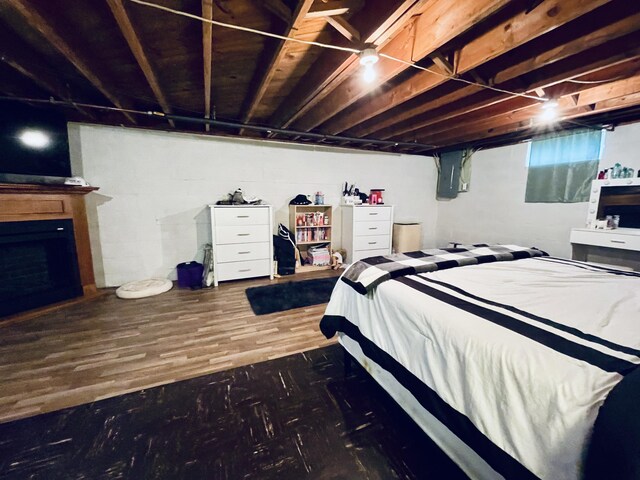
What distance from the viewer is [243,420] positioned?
1418 millimetres

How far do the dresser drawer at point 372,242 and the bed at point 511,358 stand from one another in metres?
2.69

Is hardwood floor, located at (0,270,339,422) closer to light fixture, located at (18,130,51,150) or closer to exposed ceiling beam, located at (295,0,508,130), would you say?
light fixture, located at (18,130,51,150)

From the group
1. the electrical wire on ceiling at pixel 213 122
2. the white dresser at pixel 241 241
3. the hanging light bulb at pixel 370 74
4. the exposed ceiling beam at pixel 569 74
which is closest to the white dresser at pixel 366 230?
the electrical wire on ceiling at pixel 213 122

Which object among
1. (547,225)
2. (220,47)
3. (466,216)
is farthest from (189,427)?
(466,216)

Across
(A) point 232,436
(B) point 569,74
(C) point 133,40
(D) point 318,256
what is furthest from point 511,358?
(D) point 318,256

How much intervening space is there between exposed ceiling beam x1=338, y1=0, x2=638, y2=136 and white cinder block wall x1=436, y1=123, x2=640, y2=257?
1.96m

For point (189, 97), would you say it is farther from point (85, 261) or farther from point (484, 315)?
point (484, 315)

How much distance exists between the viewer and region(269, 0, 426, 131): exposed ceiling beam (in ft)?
4.61

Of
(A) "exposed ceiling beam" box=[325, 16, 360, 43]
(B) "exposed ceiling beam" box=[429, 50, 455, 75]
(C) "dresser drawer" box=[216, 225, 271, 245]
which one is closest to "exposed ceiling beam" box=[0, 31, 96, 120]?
(C) "dresser drawer" box=[216, 225, 271, 245]

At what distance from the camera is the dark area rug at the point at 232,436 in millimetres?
1157

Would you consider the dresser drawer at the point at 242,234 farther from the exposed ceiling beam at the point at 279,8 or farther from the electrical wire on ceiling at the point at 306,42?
the exposed ceiling beam at the point at 279,8

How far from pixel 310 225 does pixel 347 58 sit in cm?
268

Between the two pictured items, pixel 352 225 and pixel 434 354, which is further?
pixel 352 225

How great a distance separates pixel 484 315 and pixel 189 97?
3.27m
